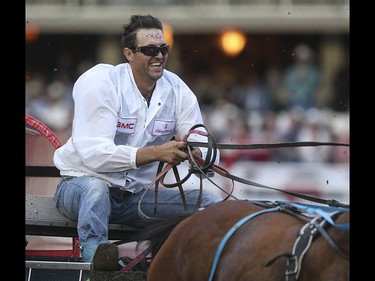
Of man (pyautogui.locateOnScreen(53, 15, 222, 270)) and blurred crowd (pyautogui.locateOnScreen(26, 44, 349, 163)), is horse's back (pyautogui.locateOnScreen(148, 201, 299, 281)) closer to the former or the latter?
man (pyautogui.locateOnScreen(53, 15, 222, 270))

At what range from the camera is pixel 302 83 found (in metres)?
16.9

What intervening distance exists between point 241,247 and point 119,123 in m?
1.53

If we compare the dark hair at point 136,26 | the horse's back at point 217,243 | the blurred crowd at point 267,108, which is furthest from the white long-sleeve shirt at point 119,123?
the blurred crowd at point 267,108

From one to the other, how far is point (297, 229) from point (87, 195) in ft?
5.30

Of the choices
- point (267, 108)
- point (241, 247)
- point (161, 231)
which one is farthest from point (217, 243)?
point (267, 108)

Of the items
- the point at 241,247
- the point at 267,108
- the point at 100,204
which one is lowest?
the point at 241,247

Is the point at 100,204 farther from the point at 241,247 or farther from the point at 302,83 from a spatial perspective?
the point at 302,83

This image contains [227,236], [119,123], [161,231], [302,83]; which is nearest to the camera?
[227,236]

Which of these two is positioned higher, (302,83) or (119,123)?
(302,83)

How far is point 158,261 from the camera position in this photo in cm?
497

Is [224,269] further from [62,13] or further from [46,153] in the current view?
[62,13]

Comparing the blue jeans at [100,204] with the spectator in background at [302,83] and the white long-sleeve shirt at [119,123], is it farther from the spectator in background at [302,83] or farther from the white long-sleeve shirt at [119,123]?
the spectator in background at [302,83]

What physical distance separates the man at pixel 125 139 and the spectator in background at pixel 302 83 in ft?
32.9
